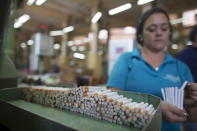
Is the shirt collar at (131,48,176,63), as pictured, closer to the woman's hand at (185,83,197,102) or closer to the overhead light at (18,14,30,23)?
the woman's hand at (185,83,197,102)

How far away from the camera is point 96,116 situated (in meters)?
0.46

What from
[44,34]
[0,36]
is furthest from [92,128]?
[44,34]

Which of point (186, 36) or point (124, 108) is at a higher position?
point (186, 36)

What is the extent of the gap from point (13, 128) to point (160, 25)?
61 cm

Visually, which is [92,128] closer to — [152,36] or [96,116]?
[96,116]

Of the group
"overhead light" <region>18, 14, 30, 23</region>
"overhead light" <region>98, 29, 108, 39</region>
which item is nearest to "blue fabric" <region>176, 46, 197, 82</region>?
"overhead light" <region>98, 29, 108, 39</region>

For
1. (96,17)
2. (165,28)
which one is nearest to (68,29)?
(96,17)

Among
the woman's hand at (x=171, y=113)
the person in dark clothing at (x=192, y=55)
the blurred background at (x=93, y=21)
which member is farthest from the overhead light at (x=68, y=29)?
the woman's hand at (x=171, y=113)

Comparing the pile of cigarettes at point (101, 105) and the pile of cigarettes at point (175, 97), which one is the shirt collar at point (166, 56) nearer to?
the pile of cigarettes at point (175, 97)

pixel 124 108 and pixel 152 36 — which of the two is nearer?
pixel 124 108

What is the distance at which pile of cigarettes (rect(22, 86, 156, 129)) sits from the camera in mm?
388

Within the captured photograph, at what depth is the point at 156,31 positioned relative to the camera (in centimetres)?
77

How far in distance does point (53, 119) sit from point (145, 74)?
49 centimetres

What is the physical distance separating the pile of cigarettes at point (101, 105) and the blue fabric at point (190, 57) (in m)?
0.41
